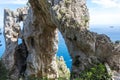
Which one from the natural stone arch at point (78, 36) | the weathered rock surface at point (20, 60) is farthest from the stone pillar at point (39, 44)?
the natural stone arch at point (78, 36)

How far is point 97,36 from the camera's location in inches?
769

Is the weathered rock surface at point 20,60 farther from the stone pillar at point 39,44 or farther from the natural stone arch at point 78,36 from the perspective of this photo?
the natural stone arch at point 78,36

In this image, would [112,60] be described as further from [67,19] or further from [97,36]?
[67,19]

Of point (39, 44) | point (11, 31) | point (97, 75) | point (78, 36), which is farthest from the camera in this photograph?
point (11, 31)

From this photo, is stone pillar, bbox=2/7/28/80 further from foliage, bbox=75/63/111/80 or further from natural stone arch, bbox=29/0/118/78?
foliage, bbox=75/63/111/80

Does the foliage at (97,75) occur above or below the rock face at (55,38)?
below

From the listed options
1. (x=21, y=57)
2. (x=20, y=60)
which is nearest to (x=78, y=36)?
(x=21, y=57)

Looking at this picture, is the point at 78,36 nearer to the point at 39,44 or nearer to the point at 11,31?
the point at 39,44

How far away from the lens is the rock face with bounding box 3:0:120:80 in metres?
19.3

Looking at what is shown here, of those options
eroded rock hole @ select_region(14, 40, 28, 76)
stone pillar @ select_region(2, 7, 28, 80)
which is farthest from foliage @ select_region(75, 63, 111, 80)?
eroded rock hole @ select_region(14, 40, 28, 76)

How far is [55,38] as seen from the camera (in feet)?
106

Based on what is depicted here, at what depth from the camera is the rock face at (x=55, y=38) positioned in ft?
63.5

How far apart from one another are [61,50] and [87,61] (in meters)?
78.3

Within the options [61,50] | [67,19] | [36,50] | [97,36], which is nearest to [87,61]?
[97,36]
